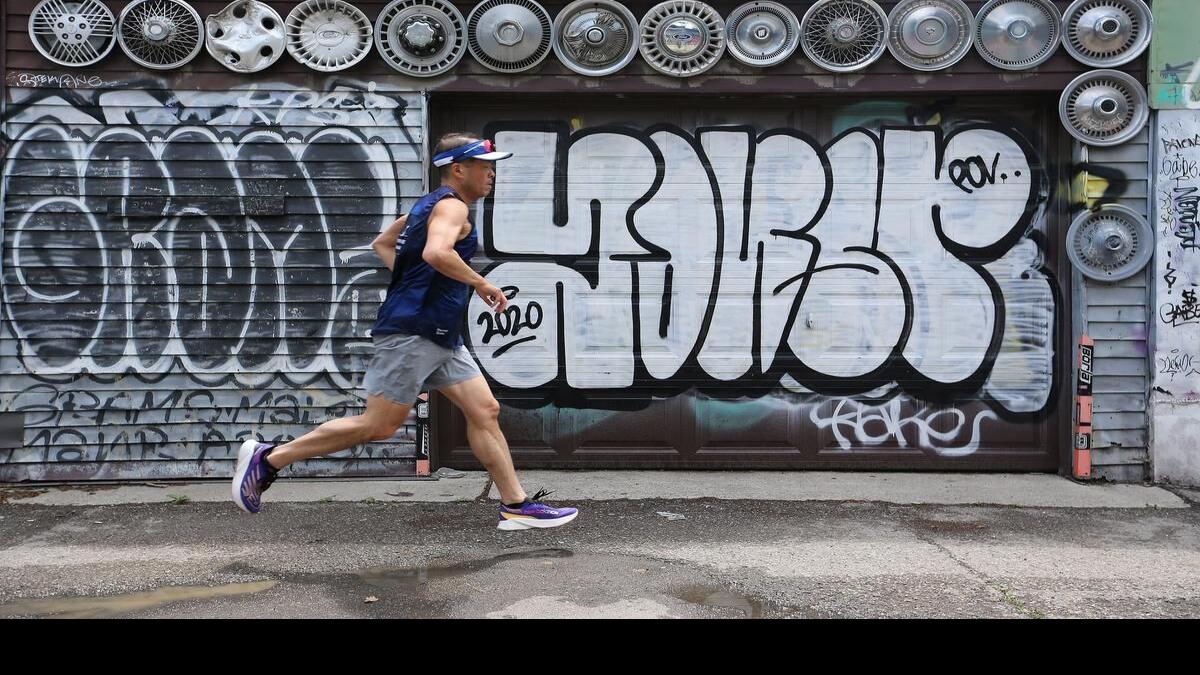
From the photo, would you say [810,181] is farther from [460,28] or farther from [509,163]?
[460,28]

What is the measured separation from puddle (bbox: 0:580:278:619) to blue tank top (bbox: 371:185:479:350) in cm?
124

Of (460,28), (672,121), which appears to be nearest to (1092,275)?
(672,121)

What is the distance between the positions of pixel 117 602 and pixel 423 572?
121 cm

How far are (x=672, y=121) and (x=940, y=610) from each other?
11.8 feet

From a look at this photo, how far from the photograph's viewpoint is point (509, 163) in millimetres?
6637

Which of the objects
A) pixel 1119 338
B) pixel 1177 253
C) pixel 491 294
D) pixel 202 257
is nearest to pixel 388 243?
pixel 491 294

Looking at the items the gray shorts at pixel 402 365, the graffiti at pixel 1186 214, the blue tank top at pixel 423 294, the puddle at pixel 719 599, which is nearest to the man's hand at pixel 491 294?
the blue tank top at pixel 423 294

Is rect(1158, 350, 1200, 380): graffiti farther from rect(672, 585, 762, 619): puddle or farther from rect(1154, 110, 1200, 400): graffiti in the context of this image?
rect(672, 585, 762, 619): puddle

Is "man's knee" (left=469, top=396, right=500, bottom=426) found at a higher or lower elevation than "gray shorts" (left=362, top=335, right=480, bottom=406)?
lower

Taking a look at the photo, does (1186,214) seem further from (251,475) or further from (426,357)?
(251,475)

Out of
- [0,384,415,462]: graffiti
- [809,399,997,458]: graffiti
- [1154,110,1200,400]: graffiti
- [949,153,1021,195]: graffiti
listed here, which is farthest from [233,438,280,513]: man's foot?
[1154,110,1200,400]: graffiti

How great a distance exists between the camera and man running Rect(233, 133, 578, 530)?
477 cm

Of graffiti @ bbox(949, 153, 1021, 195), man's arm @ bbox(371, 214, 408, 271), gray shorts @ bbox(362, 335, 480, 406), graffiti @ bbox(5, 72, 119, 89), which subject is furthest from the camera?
graffiti @ bbox(949, 153, 1021, 195)

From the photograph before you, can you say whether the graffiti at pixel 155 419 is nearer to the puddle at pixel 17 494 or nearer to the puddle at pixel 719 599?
the puddle at pixel 17 494
